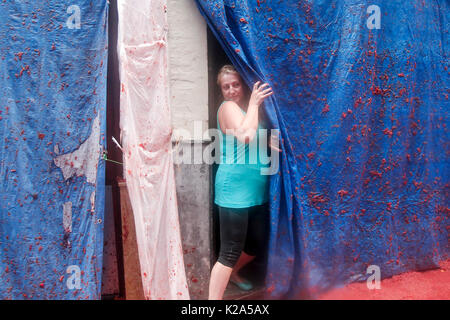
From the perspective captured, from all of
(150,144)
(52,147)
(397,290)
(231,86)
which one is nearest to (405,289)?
(397,290)

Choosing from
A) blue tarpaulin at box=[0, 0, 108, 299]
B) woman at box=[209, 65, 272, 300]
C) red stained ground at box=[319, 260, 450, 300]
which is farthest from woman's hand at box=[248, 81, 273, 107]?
red stained ground at box=[319, 260, 450, 300]

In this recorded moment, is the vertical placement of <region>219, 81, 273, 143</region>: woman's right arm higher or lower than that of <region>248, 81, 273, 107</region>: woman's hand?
lower

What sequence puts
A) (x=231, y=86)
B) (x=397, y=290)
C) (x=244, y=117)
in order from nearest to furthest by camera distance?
(x=244, y=117)
(x=231, y=86)
(x=397, y=290)

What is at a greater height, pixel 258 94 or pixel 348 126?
pixel 258 94

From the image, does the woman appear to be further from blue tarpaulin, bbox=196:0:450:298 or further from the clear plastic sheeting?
the clear plastic sheeting

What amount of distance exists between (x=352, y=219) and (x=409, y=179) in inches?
28.2

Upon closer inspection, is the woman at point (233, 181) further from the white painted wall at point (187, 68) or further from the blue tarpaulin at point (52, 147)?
the blue tarpaulin at point (52, 147)

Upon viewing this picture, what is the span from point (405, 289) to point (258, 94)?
7.16 ft

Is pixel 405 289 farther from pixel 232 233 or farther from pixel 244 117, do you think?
pixel 244 117

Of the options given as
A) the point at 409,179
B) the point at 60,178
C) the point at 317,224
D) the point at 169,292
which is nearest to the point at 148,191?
the point at 60,178

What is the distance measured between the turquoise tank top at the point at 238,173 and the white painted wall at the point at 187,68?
26 centimetres

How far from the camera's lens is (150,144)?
216 cm

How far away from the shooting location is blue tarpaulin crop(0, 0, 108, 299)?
6.62 ft

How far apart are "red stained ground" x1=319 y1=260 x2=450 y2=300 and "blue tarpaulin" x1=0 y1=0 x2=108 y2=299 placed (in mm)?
2025
